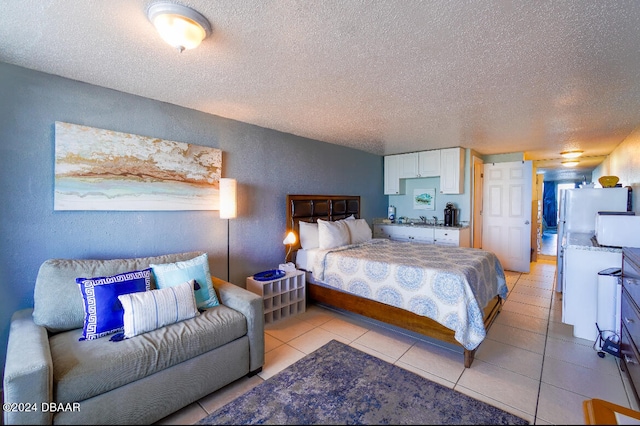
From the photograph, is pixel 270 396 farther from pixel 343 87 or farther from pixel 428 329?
pixel 343 87

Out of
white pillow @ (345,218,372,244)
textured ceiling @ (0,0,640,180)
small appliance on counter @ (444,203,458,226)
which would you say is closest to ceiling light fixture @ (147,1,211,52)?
textured ceiling @ (0,0,640,180)

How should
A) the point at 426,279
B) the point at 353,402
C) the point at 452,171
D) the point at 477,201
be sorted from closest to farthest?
the point at 353,402 → the point at 426,279 → the point at 452,171 → the point at 477,201

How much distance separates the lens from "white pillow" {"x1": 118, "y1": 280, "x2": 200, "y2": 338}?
1.75 meters

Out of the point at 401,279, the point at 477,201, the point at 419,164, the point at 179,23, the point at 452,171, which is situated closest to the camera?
the point at 179,23

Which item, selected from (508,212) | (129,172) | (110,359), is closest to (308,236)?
(129,172)

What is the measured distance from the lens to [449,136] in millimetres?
3879

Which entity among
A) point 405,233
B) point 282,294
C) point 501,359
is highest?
point 405,233

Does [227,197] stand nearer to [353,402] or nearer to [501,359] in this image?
[353,402]

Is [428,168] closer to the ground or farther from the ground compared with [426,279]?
A: farther from the ground

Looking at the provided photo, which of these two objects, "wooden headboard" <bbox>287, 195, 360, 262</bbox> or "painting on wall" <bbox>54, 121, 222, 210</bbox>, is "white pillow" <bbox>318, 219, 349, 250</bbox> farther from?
"painting on wall" <bbox>54, 121, 222, 210</bbox>

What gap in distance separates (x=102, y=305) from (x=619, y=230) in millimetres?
4210

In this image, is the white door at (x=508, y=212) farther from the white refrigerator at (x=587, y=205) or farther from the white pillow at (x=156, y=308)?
the white pillow at (x=156, y=308)

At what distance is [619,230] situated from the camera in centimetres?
254

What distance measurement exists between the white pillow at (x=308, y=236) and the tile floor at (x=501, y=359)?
794 millimetres
